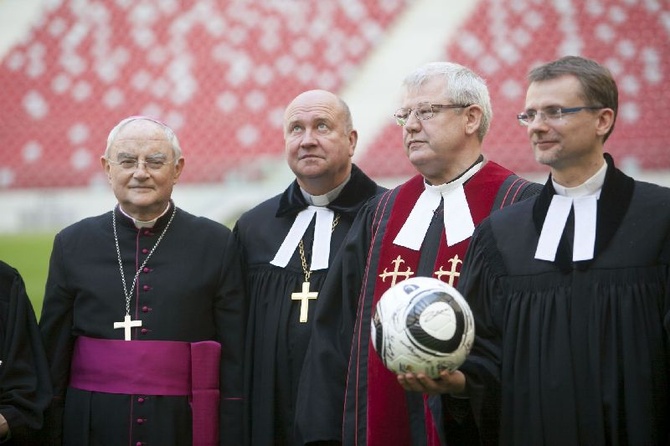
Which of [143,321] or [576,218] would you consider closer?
[576,218]

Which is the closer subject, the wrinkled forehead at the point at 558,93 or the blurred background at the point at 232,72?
the wrinkled forehead at the point at 558,93

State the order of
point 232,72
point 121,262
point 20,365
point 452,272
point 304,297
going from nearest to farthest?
point 452,272 < point 20,365 < point 121,262 < point 304,297 < point 232,72

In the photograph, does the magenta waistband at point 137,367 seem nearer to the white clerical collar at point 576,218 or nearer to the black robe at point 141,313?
the black robe at point 141,313

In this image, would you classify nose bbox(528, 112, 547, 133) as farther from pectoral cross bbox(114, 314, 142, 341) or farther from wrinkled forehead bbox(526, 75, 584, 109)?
pectoral cross bbox(114, 314, 142, 341)

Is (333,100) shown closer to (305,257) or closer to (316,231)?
(316,231)

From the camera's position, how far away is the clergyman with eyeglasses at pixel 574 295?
11.0 ft

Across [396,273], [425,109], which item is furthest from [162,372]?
[425,109]

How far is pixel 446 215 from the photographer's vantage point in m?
→ 4.19

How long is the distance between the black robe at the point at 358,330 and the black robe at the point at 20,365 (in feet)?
3.57

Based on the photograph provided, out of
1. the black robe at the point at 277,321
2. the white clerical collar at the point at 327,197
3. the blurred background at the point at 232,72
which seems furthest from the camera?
the blurred background at the point at 232,72

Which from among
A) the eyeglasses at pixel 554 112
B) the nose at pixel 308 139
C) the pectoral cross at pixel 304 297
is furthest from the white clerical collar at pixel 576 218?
the nose at pixel 308 139

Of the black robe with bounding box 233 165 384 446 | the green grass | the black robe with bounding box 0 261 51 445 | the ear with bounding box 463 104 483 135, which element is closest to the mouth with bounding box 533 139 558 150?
the ear with bounding box 463 104 483 135

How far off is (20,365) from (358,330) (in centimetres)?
141

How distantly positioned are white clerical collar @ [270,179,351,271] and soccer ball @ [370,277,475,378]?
1336 millimetres
